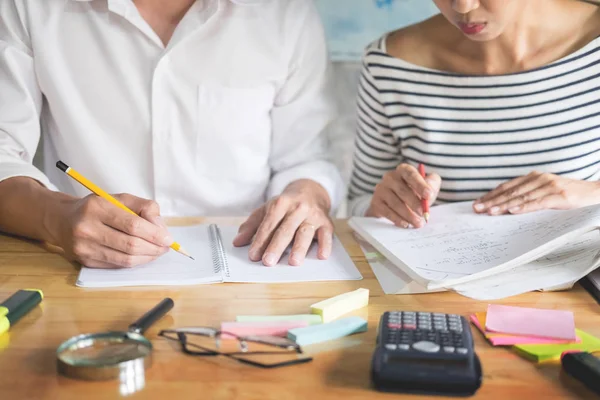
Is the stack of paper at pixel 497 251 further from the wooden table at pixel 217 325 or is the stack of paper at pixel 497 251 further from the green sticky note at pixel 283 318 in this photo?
the green sticky note at pixel 283 318

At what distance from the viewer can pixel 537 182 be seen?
1304mm

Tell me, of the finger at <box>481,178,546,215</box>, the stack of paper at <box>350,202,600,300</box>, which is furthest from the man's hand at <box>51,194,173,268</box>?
the finger at <box>481,178,546,215</box>

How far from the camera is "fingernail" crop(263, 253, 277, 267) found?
3.73 feet

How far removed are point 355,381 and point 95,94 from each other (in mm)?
958

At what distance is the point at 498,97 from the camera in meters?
1.54

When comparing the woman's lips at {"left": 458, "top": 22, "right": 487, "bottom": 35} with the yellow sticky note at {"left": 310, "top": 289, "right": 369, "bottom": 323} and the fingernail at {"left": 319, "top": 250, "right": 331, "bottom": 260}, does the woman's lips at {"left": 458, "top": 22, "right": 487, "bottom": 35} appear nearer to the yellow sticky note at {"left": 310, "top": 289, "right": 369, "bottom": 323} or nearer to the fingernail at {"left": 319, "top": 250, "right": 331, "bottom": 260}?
the fingernail at {"left": 319, "top": 250, "right": 331, "bottom": 260}

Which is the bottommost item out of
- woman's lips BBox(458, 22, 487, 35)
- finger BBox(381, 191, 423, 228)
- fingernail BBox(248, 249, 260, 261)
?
finger BBox(381, 191, 423, 228)

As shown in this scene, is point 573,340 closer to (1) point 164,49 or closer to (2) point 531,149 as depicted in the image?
(2) point 531,149

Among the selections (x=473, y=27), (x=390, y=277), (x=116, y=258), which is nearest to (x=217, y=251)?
(x=116, y=258)

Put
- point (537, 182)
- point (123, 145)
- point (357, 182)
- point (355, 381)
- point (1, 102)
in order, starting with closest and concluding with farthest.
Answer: point (355, 381), point (537, 182), point (1, 102), point (123, 145), point (357, 182)

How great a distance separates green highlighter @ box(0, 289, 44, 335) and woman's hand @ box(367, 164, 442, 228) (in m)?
0.61

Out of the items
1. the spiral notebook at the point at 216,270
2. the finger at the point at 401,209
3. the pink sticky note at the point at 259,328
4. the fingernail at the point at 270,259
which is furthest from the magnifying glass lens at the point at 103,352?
the finger at the point at 401,209

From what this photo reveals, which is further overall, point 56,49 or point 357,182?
point 357,182

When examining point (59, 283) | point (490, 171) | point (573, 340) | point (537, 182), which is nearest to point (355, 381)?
point (573, 340)
